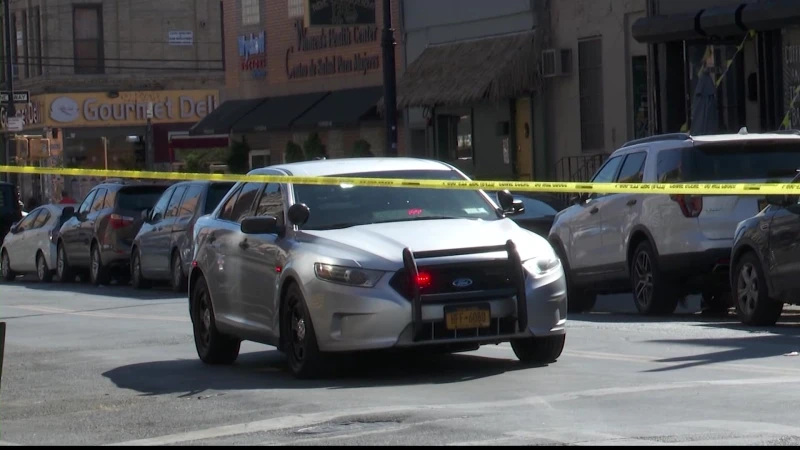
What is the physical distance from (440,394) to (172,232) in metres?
13.1

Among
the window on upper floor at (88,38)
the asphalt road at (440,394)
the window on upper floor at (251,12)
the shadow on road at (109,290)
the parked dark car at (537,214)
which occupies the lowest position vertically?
the asphalt road at (440,394)

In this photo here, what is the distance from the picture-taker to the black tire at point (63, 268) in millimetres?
27828

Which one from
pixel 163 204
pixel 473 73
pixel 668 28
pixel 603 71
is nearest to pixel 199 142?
pixel 473 73

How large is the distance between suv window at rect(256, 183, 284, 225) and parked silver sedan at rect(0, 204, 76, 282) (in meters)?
16.3

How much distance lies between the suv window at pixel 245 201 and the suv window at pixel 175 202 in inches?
393

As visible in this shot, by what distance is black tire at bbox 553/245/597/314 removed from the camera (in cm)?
1722

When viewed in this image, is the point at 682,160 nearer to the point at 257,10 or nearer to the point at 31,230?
the point at 31,230

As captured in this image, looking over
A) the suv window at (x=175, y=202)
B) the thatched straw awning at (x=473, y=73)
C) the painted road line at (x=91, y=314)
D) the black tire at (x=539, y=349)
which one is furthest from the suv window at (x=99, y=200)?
the black tire at (x=539, y=349)

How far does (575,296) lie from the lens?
17.4 meters

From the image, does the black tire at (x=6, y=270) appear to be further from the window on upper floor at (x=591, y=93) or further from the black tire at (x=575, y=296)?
the black tire at (x=575, y=296)

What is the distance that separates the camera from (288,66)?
4016cm

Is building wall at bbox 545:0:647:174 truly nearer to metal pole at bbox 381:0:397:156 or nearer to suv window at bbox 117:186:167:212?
metal pole at bbox 381:0:397:156

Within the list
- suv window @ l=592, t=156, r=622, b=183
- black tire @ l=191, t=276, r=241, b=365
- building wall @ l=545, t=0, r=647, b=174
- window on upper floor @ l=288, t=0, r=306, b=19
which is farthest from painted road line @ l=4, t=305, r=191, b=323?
window on upper floor @ l=288, t=0, r=306, b=19

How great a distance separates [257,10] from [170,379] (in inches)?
1213
